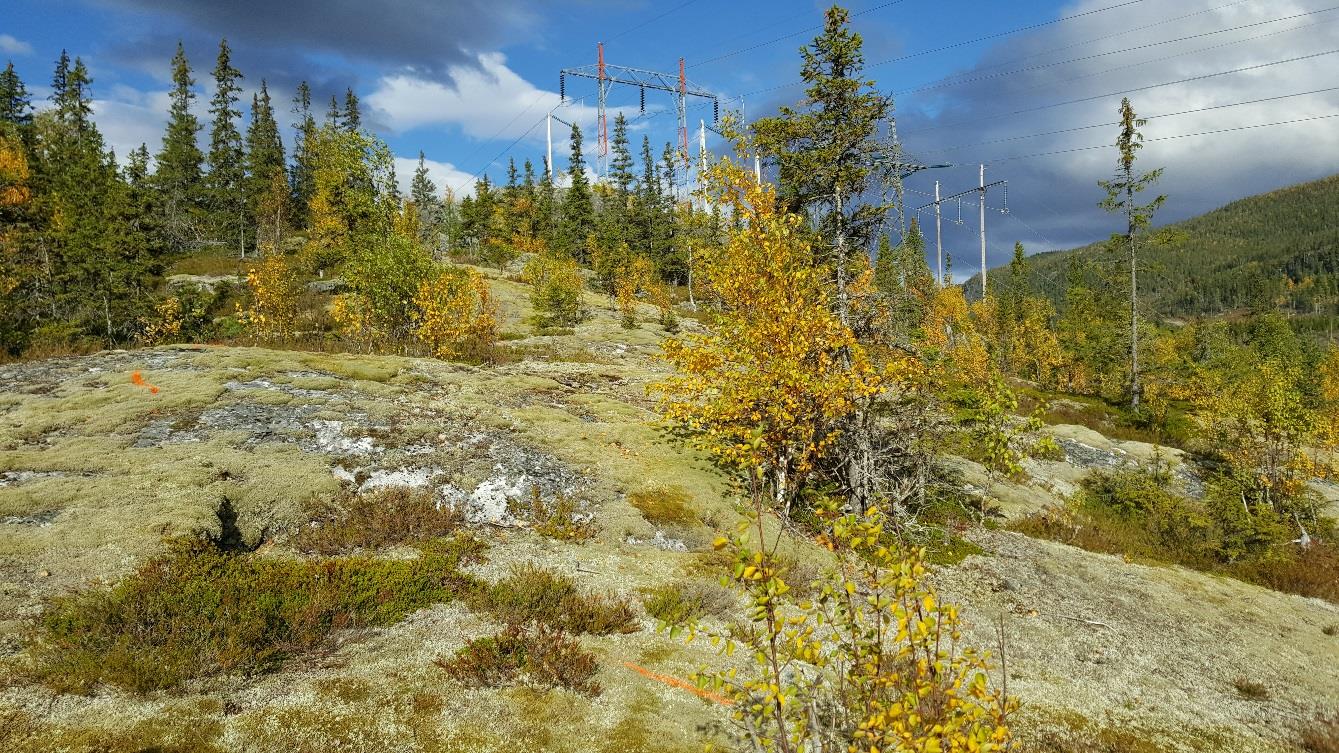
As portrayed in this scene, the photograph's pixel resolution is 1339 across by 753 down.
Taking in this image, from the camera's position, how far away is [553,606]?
9.86m

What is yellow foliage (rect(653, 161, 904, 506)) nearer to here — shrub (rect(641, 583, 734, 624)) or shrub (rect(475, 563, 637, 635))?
shrub (rect(641, 583, 734, 624))

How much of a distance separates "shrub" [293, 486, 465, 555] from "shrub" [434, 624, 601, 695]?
4148 millimetres

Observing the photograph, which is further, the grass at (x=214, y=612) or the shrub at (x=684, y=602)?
the shrub at (x=684, y=602)

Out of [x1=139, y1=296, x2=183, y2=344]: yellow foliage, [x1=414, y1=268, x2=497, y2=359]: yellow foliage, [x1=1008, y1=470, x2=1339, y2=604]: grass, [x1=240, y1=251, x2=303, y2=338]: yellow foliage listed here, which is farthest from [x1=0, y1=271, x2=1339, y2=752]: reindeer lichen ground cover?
[x1=139, y1=296, x2=183, y2=344]: yellow foliage

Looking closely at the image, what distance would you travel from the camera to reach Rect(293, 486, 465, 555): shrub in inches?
448

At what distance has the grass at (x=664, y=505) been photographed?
14188mm

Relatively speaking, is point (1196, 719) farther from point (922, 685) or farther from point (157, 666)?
point (157, 666)

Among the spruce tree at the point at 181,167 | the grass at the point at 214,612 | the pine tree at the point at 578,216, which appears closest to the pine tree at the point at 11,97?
the spruce tree at the point at 181,167

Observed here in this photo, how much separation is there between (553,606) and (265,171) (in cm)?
9231

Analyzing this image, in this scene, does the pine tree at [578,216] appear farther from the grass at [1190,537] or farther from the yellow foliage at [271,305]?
the grass at [1190,537]

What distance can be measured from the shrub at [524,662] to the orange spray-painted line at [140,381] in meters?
13.3

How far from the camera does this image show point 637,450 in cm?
1703

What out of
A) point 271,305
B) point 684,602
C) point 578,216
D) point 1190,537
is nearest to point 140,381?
point 684,602

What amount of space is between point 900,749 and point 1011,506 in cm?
1929
